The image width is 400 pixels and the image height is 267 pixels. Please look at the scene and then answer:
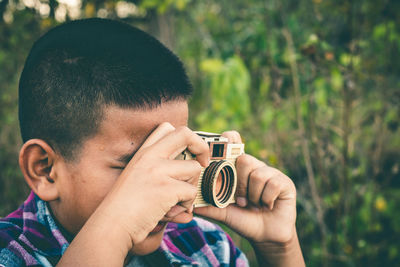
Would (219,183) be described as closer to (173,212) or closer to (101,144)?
(173,212)

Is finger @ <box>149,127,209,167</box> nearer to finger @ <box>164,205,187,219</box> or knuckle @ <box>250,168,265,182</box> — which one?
finger @ <box>164,205,187,219</box>

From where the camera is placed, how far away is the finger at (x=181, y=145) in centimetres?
109

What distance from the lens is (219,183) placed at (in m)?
1.42

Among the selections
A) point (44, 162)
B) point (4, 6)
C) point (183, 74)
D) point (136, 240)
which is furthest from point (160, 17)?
point (136, 240)

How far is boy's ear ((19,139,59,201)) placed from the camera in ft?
3.85

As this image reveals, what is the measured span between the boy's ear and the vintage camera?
469mm

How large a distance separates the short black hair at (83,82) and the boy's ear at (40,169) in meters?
0.04

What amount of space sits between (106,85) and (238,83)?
4.45ft

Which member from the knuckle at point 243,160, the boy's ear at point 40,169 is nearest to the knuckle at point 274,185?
the knuckle at point 243,160


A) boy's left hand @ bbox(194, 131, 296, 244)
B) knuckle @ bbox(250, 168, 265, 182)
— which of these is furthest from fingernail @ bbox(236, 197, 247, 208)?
knuckle @ bbox(250, 168, 265, 182)

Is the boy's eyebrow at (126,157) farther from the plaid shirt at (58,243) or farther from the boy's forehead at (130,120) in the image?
the plaid shirt at (58,243)

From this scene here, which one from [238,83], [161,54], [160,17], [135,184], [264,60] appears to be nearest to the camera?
[135,184]

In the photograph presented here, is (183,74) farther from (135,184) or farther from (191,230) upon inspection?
(191,230)

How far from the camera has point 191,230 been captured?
1599mm
